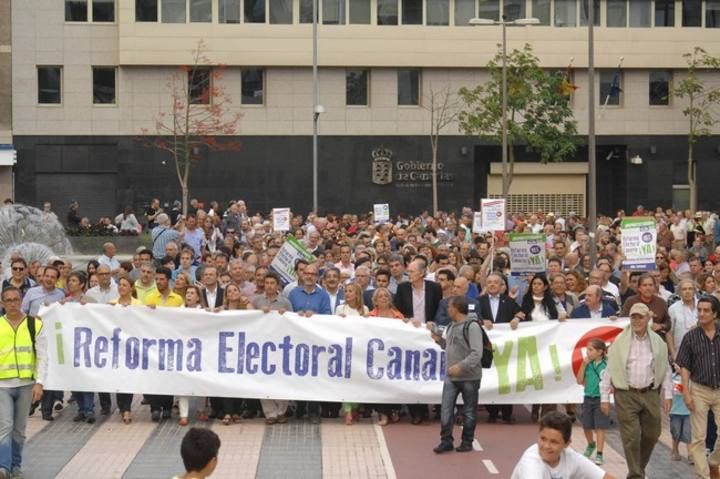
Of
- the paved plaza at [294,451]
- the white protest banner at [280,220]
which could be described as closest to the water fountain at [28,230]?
the white protest banner at [280,220]

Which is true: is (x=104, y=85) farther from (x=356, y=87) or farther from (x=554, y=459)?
(x=554, y=459)

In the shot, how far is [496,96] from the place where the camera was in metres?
49.6

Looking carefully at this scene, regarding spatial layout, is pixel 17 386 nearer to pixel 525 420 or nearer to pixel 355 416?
pixel 355 416

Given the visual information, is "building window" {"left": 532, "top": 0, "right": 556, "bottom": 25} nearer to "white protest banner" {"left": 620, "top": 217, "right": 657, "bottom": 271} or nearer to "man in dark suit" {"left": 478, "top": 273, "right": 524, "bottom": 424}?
"white protest banner" {"left": 620, "top": 217, "right": 657, "bottom": 271}

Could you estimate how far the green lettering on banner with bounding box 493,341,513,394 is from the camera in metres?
15.7

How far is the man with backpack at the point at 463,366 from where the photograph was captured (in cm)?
1377

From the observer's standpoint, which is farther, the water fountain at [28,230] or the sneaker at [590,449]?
the water fountain at [28,230]

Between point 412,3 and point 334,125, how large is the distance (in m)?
5.74

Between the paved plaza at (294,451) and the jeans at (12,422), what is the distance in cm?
41

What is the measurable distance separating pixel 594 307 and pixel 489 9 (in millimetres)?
40433

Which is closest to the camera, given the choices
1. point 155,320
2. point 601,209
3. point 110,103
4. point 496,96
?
point 155,320

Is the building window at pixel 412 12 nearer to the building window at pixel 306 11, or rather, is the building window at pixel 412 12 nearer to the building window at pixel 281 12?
the building window at pixel 306 11

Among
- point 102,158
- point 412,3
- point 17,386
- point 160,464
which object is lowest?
point 160,464

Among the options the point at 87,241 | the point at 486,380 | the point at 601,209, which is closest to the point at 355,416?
the point at 486,380
